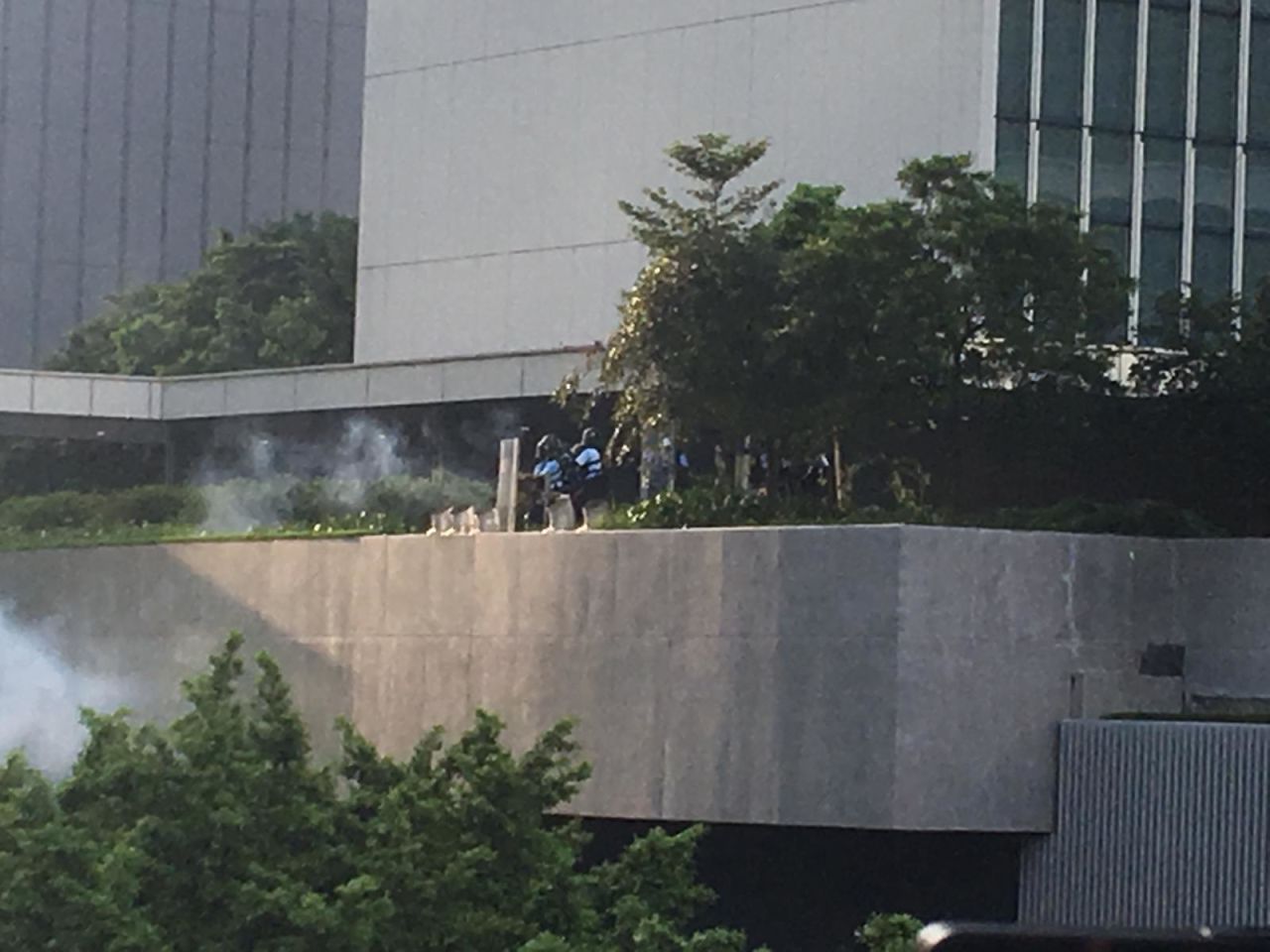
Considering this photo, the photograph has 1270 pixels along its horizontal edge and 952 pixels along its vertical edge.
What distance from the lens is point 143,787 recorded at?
59.6 feet

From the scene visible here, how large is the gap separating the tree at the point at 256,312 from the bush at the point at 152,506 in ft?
54.3

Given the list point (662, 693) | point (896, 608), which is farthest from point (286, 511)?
point (896, 608)

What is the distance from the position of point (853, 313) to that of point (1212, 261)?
17.6 meters

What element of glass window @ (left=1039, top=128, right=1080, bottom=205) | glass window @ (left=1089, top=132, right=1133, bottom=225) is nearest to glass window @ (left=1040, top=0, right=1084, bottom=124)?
glass window @ (left=1039, top=128, right=1080, bottom=205)

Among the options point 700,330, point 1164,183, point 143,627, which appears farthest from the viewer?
point 1164,183

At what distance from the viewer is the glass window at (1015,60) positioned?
4009 cm

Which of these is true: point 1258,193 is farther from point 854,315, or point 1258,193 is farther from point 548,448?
point 854,315

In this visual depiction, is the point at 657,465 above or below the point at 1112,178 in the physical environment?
below

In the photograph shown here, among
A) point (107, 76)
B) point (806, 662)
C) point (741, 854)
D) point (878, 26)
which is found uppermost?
point (107, 76)

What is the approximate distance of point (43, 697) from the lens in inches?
1241

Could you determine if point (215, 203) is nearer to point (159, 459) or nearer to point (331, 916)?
point (159, 459)

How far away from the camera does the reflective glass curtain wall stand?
4053 cm

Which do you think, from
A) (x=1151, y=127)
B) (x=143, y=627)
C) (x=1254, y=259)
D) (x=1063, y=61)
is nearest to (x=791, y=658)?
(x=143, y=627)

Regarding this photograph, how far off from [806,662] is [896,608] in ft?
3.32
